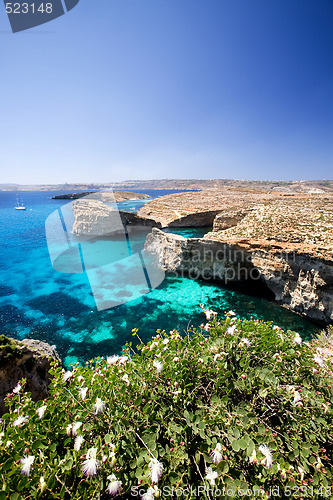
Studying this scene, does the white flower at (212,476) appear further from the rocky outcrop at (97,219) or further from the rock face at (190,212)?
the rock face at (190,212)

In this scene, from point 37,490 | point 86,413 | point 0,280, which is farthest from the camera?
point 0,280

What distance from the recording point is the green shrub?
178cm

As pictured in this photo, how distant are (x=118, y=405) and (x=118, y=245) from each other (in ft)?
90.2

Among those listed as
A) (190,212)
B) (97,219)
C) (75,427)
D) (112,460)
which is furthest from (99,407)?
(190,212)

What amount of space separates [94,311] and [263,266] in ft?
41.5

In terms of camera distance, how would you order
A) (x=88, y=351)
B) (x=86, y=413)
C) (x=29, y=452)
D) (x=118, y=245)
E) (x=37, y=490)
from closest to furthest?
(x=37, y=490) < (x=29, y=452) < (x=86, y=413) < (x=88, y=351) < (x=118, y=245)

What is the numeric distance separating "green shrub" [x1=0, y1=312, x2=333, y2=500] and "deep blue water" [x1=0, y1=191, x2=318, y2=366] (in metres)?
8.45

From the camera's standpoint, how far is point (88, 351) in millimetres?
10180

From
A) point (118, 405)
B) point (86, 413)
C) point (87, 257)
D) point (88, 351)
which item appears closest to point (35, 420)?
point (86, 413)

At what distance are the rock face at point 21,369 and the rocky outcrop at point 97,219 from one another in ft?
88.3

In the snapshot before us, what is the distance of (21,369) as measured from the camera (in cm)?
620

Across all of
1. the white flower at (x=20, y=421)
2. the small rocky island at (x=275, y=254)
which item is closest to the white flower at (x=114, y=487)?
the white flower at (x=20, y=421)

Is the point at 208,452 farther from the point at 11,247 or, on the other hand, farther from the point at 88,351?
the point at 11,247

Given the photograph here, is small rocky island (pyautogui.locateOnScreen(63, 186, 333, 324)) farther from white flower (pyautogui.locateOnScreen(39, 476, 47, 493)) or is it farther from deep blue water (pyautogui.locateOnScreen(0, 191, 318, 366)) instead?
white flower (pyautogui.locateOnScreen(39, 476, 47, 493))
